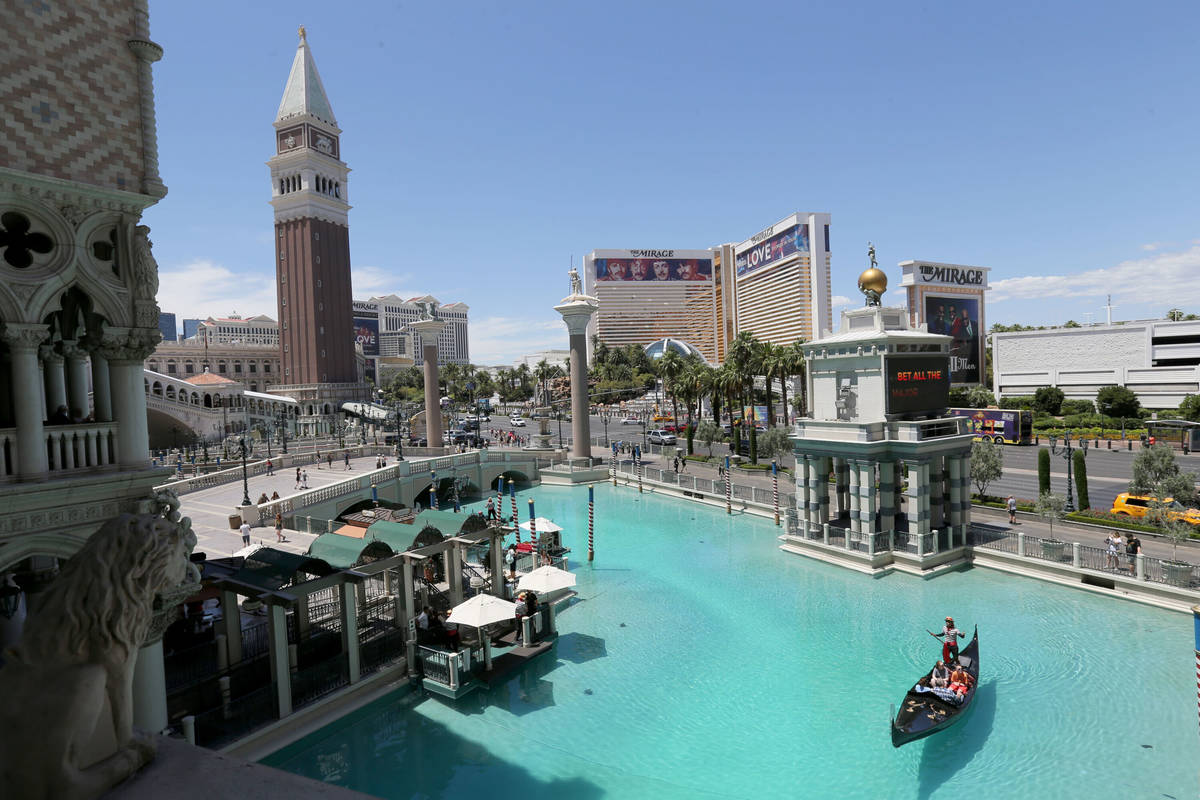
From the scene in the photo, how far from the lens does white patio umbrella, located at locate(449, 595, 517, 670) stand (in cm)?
1806

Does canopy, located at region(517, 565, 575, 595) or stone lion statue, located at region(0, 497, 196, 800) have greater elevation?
stone lion statue, located at region(0, 497, 196, 800)

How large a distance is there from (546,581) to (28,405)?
15.8 metres

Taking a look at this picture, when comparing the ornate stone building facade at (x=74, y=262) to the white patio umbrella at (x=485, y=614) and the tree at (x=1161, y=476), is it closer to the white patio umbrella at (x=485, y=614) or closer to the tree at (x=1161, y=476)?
the white patio umbrella at (x=485, y=614)

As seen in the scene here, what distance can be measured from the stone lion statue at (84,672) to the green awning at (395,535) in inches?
598

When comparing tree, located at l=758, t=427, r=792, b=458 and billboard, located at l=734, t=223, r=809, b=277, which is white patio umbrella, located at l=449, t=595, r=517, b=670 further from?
billboard, located at l=734, t=223, r=809, b=277

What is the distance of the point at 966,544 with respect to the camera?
2675cm

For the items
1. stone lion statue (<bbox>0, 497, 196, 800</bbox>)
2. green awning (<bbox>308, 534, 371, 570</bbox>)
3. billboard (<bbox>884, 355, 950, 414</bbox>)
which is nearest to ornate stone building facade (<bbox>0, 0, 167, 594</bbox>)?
stone lion statue (<bbox>0, 497, 196, 800</bbox>)

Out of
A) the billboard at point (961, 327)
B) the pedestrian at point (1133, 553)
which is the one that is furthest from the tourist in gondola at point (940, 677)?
the billboard at point (961, 327)

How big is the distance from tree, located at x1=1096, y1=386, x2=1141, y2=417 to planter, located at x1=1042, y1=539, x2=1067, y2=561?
5893 centimetres

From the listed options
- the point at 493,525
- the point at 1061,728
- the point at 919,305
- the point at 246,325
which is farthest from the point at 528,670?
the point at 246,325

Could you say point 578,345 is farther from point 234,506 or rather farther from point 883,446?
point 883,446

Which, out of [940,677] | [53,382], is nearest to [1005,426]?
[940,677]

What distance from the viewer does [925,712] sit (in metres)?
14.4

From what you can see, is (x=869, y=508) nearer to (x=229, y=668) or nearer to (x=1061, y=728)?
(x=1061, y=728)
